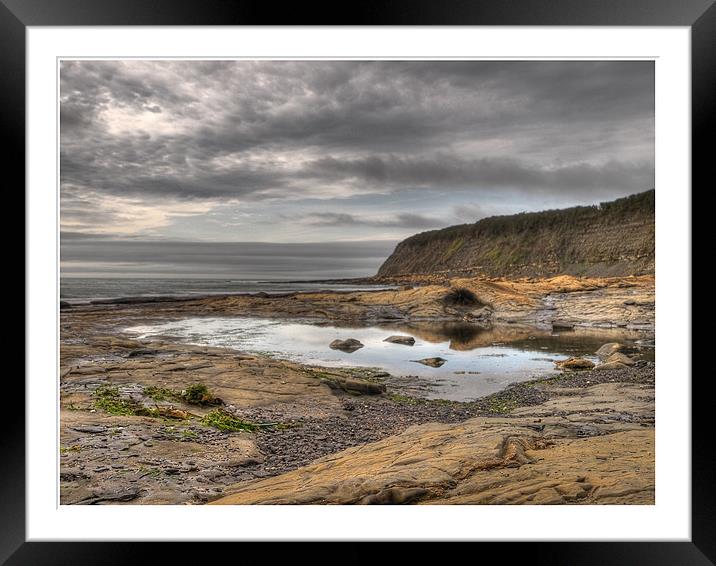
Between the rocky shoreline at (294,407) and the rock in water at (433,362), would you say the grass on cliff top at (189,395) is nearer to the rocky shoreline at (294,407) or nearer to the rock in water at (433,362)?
the rocky shoreline at (294,407)

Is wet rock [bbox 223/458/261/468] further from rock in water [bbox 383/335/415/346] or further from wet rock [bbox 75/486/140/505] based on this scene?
rock in water [bbox 383/335/415/346]

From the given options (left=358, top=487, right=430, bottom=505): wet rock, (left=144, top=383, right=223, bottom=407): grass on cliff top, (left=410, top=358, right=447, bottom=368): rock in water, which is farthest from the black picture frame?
(left=410, top=358, right=447, bottom=368): rock in water

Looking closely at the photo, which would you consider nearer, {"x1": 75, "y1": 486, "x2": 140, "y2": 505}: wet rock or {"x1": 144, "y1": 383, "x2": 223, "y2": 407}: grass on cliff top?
{"x1": 75, "y1": 486, "x2": 140, "y2": 505}: wet rock

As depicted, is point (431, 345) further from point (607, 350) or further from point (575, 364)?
point (607, 350)

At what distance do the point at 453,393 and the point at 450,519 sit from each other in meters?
1.30

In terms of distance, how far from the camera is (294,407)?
11.4 ft

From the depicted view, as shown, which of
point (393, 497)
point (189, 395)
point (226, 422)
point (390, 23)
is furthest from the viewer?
point (189, 395)

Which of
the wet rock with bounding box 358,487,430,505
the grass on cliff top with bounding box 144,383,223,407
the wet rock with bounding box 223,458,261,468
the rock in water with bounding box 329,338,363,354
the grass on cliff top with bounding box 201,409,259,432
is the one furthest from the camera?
the rock in water with bounding box 329,338,363,354

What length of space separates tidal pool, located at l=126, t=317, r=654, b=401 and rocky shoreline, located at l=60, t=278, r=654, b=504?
0.26 ft

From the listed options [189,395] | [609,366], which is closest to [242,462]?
[189,395]

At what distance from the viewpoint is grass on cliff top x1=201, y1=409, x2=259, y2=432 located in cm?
329

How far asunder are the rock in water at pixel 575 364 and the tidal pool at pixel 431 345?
51mm

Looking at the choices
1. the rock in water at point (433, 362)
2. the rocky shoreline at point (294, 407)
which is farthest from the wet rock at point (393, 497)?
the rock in water at point (433, 362)

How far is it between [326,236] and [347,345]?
0.86m
